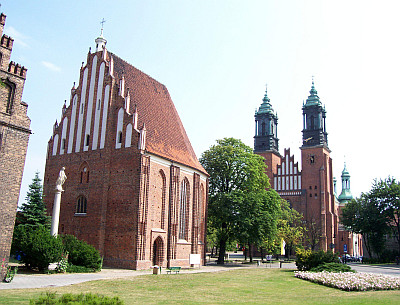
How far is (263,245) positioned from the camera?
38.3 metres

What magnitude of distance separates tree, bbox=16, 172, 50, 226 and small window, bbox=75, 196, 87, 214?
3.61 meters

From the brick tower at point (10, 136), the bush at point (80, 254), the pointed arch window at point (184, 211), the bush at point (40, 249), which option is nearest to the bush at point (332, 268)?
the pointed arch window at point (184, 211)

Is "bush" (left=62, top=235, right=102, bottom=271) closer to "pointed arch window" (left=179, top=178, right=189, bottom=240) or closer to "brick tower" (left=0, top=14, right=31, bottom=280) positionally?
"brick tower" (left=0, top=14, right=31, bottom=280)

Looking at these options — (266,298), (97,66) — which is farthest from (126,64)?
(266,298)

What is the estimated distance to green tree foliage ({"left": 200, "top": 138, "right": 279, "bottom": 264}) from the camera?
3659cm

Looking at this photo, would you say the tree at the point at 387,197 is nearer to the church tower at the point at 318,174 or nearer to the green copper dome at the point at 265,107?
the church tower at the point at 318,174

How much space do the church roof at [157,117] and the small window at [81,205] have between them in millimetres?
6531

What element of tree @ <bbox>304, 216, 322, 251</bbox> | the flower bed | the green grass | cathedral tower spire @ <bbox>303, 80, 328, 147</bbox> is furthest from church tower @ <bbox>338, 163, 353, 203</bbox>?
the green grass

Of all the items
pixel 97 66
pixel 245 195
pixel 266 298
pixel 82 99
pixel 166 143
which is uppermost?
pixel 97 66

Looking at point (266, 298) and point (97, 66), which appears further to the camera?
point (97, 66)

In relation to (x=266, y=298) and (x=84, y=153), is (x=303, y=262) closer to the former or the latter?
(x=266, y=298)

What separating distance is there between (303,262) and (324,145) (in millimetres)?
41493

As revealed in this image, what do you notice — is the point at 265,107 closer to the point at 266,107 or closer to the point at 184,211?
the point at 266,107

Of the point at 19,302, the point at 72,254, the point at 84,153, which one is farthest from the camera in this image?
the point at 84,153
